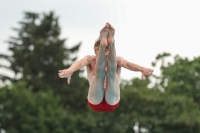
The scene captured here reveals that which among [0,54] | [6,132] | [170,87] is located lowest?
[6,132]

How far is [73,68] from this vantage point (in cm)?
1055

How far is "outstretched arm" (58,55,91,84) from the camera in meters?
10.3

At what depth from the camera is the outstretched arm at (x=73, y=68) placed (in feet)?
33.7

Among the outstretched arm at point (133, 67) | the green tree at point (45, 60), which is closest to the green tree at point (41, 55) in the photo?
the green tree at point (45, 60)

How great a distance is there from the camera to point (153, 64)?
49.0m

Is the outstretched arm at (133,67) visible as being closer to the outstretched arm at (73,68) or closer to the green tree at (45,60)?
the outstretched arm at (73,68)

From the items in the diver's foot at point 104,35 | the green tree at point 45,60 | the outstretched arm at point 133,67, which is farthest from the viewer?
the green tree at point 45,60

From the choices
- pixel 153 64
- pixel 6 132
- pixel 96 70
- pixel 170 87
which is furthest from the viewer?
pixel 153 64

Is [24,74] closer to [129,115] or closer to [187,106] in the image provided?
[129,115]

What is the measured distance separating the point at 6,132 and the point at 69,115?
467 centimetres

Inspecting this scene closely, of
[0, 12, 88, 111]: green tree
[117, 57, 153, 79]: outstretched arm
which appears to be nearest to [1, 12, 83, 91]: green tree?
[0, 12, 88, 111]: green tree

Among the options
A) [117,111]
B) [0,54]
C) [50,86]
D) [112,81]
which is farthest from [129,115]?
[112,81]

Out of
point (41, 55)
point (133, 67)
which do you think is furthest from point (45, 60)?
point (133, 67)

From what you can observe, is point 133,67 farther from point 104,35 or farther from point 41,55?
point 41,55
